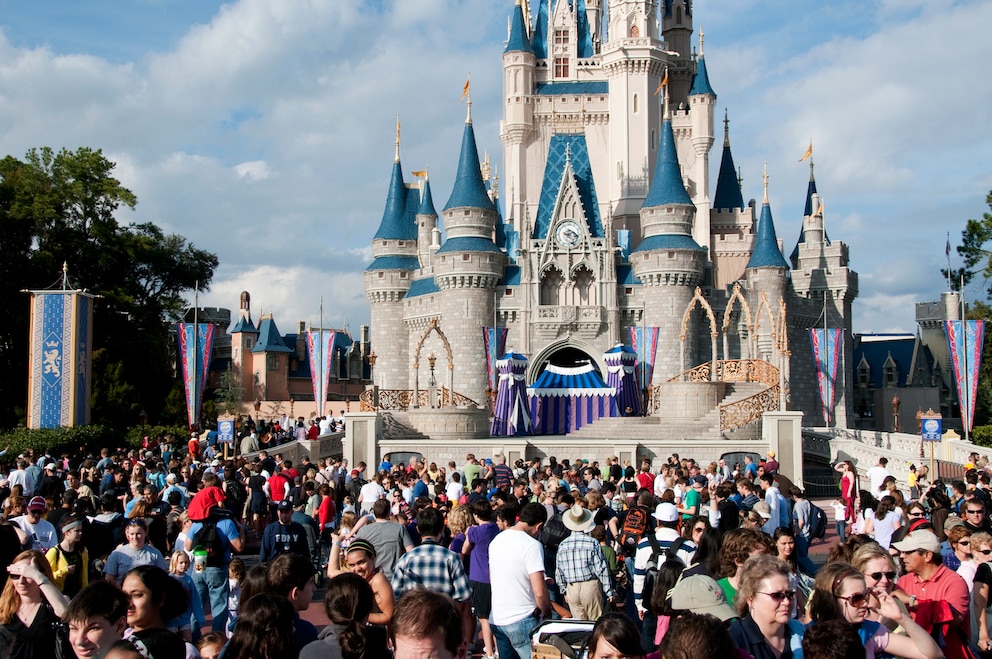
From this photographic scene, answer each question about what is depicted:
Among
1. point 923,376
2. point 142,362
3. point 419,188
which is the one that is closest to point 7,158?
point 142,362

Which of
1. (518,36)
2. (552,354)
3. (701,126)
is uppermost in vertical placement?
(518,36)

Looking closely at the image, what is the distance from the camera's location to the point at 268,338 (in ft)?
183

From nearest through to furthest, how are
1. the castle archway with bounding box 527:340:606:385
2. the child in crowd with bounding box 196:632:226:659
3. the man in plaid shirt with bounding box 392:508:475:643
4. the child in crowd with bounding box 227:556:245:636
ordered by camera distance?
the child in crowd with bounding box 196:632:226:659 → the man in plaid shirt with bounding box 392:508:475:643 → the child in crowd with bounding box 227:556:245:636 → the castle archway with bounding box 527:340:606:385

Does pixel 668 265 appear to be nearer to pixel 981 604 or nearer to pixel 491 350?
pixel 491 350

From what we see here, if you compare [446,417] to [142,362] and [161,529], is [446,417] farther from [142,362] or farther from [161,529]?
[161,529]

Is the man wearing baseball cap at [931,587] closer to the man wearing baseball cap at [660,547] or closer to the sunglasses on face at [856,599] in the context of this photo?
the sunglasses on face at [856,599]

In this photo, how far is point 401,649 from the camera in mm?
3725

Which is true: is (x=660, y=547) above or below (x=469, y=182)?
below

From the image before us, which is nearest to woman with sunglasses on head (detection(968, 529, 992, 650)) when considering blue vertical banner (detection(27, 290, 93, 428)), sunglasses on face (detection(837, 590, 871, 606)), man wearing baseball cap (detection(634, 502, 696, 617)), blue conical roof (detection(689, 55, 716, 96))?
sunglasses on face (detection(837, 590, 871, 606))

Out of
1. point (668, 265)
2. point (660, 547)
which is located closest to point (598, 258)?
point (668, 265)

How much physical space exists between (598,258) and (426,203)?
27.9 feet

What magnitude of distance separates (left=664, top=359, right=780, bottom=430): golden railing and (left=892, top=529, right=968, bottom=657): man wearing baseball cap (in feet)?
69.1

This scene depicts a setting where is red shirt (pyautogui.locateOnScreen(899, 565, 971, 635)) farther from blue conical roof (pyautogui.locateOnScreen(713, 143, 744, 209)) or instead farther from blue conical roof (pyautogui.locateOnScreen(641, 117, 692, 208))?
blue conical roof (pyautogui.locateOnScreen(713, 143, 744, 209))

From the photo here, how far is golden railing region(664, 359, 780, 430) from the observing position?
27172 millimetres
